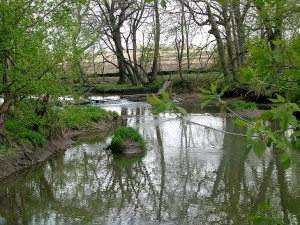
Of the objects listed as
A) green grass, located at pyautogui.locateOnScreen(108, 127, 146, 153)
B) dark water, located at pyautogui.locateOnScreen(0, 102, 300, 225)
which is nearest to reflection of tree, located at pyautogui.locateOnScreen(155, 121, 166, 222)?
dark water, located at pyautogui.locateOnScreen(0, 102, 300, 225)

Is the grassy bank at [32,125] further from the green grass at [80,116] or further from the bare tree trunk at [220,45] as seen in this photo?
the bare tree trunk at [220,45]

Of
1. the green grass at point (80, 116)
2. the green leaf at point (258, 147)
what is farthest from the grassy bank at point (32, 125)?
the green leaf at point (258, 147)

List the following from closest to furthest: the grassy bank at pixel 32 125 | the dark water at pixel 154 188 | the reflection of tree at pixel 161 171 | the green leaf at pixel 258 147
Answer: the green leaf at pixel 258 147
the dark water at pixel 154 188
the reflection of tree at pixel 161 171
the grassy bank at pixel 32 125

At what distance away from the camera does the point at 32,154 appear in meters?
13.1

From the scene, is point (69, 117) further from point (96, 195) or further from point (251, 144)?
point (251, 144)

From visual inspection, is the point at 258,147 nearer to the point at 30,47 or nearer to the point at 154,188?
the point at 154,188

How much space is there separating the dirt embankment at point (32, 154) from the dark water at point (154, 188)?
32cm

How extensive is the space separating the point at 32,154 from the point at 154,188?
4.36 m

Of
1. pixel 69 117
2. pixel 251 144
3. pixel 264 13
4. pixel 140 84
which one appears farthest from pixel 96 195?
pixel 140 84

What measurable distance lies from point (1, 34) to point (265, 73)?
9.01 metres

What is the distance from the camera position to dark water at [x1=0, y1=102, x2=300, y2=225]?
8.30 m

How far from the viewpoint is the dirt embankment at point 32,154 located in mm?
11703

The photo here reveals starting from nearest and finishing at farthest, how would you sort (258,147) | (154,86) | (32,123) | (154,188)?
(258,147) < (154,188) < (32,123) < (154,86)

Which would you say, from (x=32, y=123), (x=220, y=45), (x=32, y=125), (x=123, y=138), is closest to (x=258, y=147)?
(x=123, y=138)
